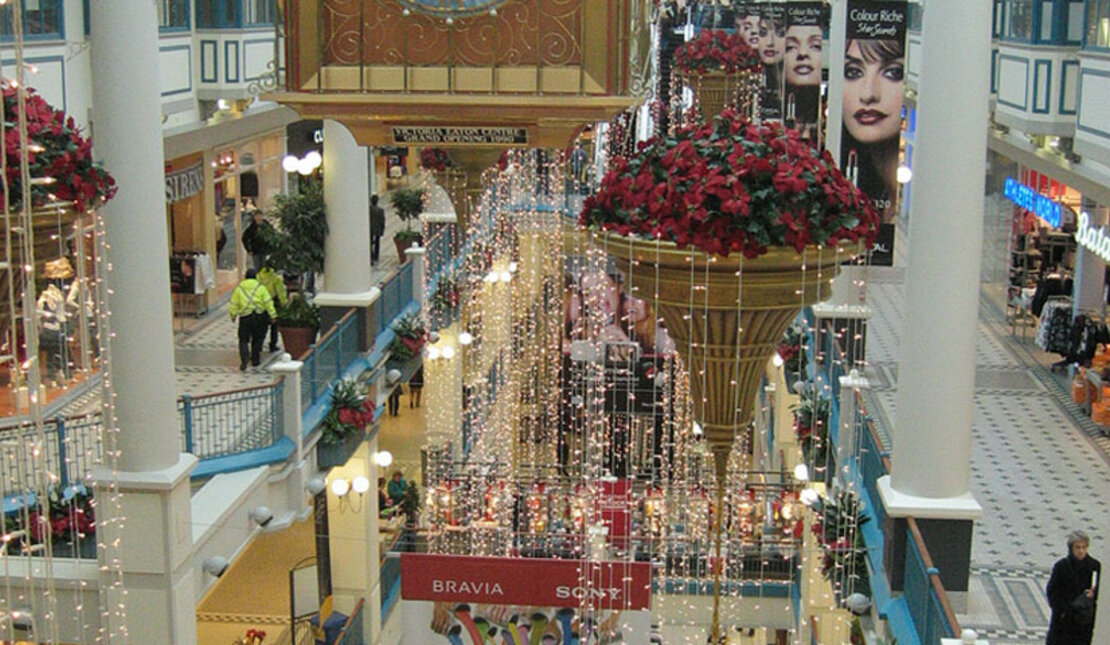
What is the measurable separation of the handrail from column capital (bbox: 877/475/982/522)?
0.05 metres

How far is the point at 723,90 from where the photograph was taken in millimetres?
14203

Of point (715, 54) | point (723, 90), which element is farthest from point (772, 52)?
point (715, 54)

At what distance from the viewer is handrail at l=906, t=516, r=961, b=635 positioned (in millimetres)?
6086

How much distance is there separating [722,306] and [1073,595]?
15.8 ft

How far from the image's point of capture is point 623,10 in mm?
4238

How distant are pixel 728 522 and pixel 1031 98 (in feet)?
16.7

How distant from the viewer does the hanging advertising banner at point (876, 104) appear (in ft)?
34.0

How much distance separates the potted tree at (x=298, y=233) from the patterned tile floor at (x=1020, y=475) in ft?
16.9

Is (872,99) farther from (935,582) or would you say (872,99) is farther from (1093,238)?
(1093,238)

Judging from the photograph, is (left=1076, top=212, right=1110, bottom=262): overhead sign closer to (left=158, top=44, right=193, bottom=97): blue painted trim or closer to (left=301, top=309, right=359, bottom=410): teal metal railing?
(left=301, top=309, right=359, bottom=410): teal metal railing

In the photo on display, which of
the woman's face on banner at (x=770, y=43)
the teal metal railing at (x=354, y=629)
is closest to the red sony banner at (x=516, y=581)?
the teal metal railing at (x=354, y=629)

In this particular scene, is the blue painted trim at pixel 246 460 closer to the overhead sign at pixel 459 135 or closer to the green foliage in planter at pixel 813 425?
the green foliage in planter at pixel 813 425

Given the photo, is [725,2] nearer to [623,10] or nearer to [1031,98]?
[1031,98]

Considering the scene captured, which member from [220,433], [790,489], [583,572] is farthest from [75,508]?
[790,489]
